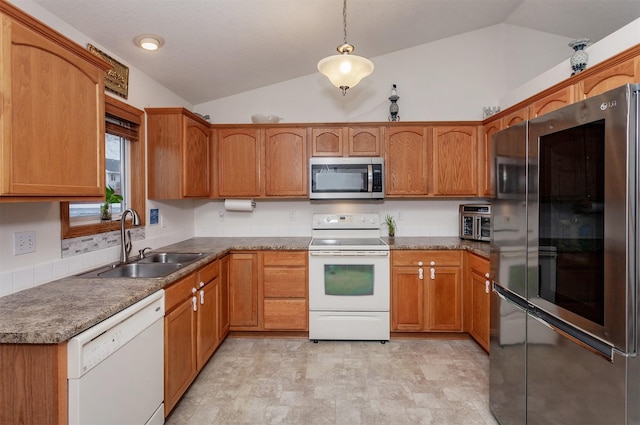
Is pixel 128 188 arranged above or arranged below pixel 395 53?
below

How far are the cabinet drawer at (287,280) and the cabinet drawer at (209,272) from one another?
1.71ft

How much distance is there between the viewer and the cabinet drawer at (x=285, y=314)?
316 cm

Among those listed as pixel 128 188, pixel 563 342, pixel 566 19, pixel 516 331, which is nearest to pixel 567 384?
pixel 563 342

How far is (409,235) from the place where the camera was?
3.73 meters

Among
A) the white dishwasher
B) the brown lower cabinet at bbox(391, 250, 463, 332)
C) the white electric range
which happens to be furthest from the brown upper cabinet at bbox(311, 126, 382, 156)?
the white dishwasher

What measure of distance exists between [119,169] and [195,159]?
65 cm

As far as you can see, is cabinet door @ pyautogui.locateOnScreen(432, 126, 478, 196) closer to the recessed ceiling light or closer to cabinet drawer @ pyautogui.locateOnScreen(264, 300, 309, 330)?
cabinet drawer @ pyautogui.locateOnScreen(264, 300, 309, 330)

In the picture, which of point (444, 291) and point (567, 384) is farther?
point (444, 291)

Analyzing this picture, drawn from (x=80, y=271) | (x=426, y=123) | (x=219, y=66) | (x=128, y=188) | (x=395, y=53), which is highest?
(x=395, y=53)

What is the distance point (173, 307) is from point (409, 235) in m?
2.60

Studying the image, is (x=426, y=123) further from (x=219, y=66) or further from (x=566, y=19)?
(x=219, y=66)

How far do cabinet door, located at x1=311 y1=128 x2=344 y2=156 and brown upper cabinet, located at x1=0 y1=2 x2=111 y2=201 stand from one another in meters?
2.02

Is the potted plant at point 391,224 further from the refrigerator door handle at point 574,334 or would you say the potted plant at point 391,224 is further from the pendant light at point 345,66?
the refrigerator door handle at point 574,334

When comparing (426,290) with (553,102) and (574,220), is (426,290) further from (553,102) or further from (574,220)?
(574,220)
